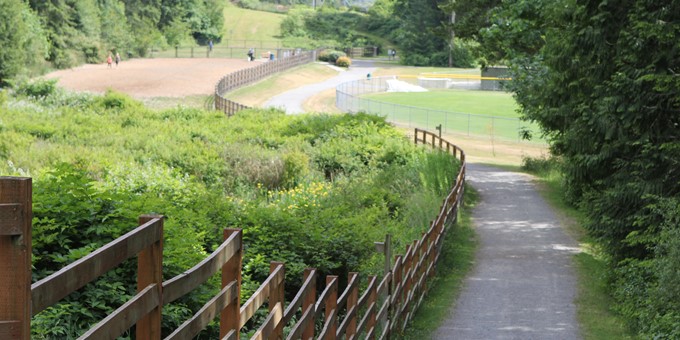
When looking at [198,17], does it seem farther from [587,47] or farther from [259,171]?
[587,47]

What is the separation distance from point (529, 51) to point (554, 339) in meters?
18.3

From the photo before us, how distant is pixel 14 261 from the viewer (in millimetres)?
3021

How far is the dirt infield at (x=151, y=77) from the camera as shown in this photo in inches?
2643

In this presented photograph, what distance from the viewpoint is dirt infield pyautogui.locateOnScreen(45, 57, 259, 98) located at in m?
67.1

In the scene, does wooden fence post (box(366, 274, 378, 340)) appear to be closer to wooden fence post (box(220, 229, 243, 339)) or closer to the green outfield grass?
wooden fence post (box(220, 229, 243, 339))

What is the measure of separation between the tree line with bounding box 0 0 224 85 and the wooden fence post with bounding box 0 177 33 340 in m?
64.7

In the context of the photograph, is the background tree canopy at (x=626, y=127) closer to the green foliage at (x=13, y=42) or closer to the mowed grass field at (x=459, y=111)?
the mowed grass field at (x=459, y=111)

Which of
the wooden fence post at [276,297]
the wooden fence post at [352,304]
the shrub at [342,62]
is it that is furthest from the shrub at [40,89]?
the shrub at [342,62]

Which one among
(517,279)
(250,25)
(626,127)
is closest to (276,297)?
(626,127)

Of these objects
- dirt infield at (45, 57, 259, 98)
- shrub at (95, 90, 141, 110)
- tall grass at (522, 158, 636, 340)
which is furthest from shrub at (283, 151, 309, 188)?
dirt infield at (45, 57, 259, 98)

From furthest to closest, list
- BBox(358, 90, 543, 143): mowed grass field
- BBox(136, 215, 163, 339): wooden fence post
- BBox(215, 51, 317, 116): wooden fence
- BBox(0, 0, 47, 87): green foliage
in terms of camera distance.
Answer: BBox(0, 0, 47, 87): green foliage
BBox(215, 51, 317, 116): wooden fence
BBox(358, 90, 543, 143): mowed grass field
BBox(136, 215, 163, 339): wooden fence post

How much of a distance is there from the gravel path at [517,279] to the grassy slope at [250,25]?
108063 millimetres

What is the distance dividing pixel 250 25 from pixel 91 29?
57.1 meters

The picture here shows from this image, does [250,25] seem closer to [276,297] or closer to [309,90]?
[309,90]
